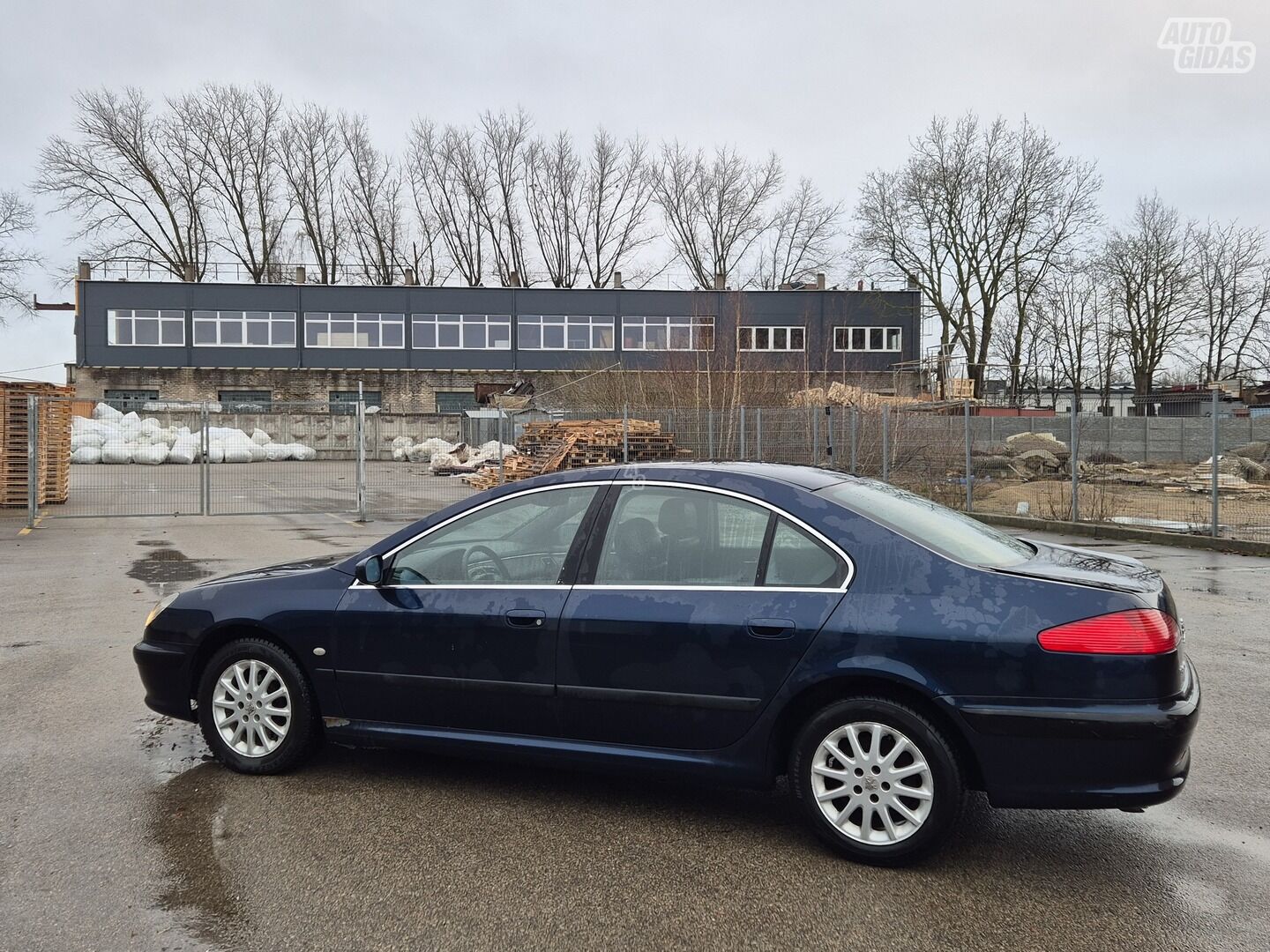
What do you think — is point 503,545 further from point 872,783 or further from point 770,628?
point 872,783

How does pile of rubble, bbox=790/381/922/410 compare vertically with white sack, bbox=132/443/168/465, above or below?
above

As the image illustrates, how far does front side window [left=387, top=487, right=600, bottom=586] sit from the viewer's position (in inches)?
173

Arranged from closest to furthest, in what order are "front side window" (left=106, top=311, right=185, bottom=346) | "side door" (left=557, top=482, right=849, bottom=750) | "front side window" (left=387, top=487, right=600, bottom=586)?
"side door" (left=557, top=482, right=849, bottom=750) < "front side window" (left=387, top=487, right=600, bottom=586) < "front side window" (left=106, top=311, right=185, bottom=346)

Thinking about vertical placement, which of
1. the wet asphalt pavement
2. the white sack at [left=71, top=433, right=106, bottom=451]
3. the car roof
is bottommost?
the wet asphalt pavement

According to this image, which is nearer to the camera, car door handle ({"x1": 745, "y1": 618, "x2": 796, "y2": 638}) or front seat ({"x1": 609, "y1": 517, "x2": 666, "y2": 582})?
car door handle ({"x1": 745, "y1": 618, "x2": 796, "y2": 638})

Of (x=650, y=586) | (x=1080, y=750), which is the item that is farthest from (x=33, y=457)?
(x=1080, y=750)

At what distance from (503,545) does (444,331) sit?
47707mm

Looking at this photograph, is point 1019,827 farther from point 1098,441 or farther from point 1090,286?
point 1090,286

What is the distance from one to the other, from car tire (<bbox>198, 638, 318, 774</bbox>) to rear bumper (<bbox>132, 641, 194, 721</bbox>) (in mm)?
109

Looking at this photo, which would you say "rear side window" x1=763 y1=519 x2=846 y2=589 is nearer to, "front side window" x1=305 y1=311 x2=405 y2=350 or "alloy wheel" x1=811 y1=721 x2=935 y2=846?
"alloy wheel" x1=811 y1=721 x2=935 y2=846

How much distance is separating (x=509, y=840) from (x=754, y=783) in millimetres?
979

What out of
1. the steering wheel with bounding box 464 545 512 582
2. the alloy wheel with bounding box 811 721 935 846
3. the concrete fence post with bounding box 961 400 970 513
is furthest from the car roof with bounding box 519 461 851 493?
the concrete fence post with bounding box 961 400 970 513

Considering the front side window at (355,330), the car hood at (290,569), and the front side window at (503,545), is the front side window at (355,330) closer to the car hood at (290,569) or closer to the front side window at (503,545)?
the car hood at (290,569)

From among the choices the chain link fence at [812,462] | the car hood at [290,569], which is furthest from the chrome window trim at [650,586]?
the chain link fence at [812,462]
